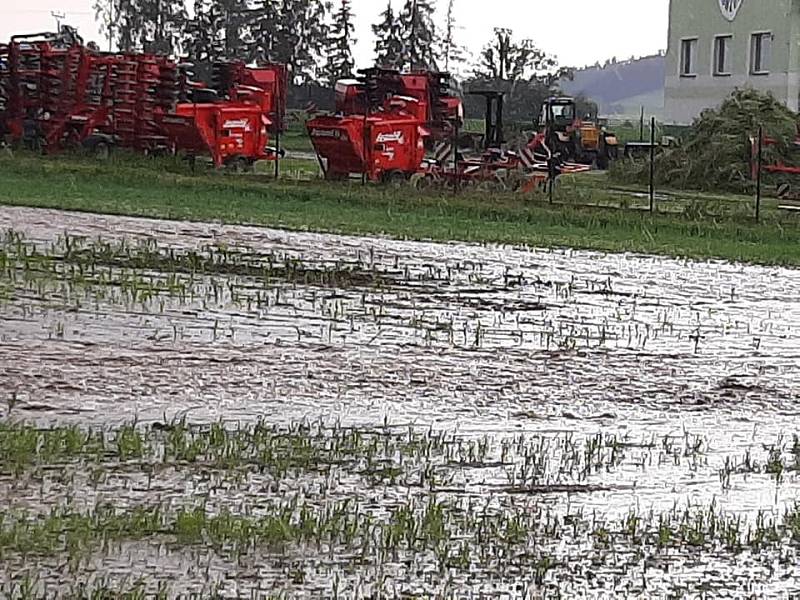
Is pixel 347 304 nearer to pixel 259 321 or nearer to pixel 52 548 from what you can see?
pixel 259 321

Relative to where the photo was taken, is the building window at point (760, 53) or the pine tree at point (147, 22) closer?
the building window at point (760, 53)

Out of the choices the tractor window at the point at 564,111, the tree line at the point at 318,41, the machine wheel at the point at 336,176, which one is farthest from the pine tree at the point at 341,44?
the machine wheel at the point at 336,176

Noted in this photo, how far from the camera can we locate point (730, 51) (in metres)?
53.4

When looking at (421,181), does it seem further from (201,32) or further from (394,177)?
(201,32)

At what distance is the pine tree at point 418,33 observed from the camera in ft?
234

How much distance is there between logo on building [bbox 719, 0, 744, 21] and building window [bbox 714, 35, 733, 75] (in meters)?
0.72

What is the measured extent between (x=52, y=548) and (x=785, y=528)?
3.17 meters

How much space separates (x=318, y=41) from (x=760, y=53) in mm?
30346

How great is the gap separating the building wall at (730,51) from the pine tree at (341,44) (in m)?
21.2

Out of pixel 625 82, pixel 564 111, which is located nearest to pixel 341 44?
pixel 564 111

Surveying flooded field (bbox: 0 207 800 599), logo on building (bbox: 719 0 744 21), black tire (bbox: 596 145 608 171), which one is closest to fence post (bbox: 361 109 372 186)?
flooded field (bbox: 0 207 800 599)

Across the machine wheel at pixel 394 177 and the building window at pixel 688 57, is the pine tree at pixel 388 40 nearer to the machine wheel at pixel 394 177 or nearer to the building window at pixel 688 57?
the building window at pixel 688 57

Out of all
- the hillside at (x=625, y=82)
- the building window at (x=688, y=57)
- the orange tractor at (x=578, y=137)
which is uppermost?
the hillside at (x=625, y=82)

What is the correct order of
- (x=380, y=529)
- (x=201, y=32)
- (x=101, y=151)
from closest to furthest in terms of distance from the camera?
(x=380, y=529)
(x=101, y=151)
(x=201, y=32)
